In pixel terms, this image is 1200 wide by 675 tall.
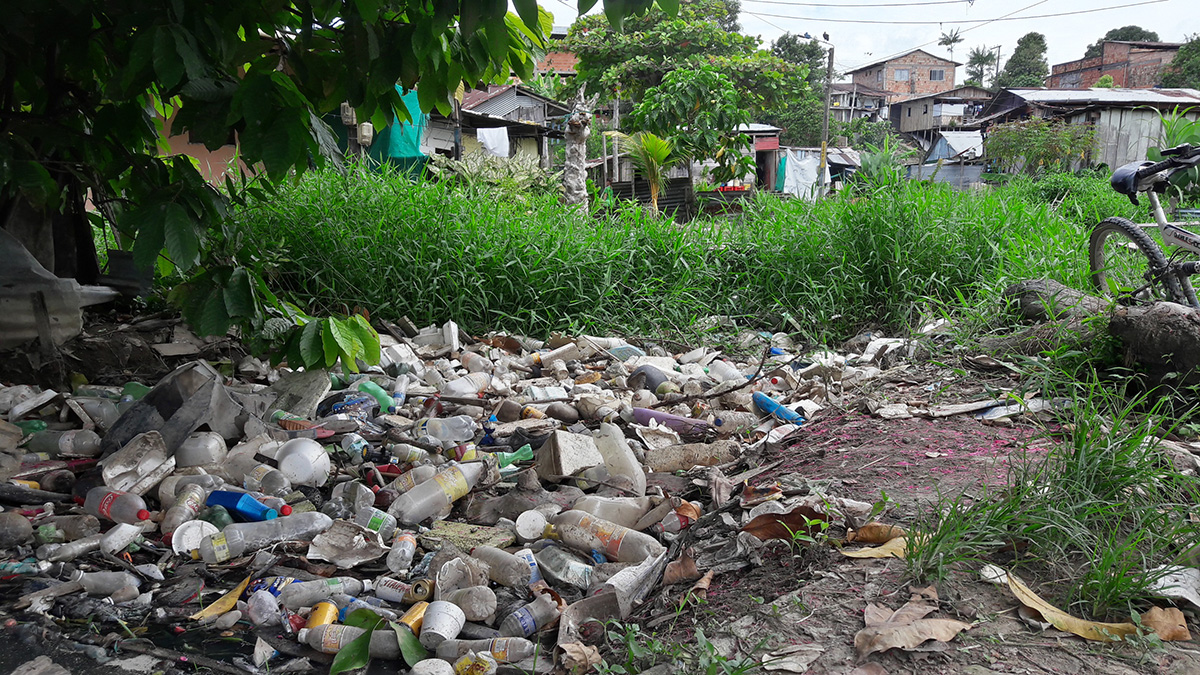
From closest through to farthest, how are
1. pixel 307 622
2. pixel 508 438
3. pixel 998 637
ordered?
pixel 998 637
pixel 307 622
pixel 508 438

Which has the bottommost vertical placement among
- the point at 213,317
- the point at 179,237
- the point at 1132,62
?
the point at 213,317

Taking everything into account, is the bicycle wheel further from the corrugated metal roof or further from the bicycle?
the corrugated metal roof

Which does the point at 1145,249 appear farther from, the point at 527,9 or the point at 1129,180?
the point at 527,9

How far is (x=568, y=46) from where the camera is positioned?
1488cm

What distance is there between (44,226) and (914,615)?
14.1ft

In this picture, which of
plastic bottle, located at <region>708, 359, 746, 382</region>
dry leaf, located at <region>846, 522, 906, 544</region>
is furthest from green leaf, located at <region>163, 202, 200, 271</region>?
plastic bottle, located at <region>708, 359, 746, 382</region>

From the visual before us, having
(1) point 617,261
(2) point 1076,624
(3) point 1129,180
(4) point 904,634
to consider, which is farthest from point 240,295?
(3) point 1129,180

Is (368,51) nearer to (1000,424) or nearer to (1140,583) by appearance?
(1140,583)

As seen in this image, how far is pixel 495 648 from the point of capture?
1787 mm

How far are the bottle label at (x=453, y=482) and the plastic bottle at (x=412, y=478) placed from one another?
0.19ft

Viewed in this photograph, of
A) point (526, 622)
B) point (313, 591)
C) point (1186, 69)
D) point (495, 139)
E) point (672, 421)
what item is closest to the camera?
point (526, 622)

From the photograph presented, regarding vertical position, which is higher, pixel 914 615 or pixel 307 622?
pixel 914 615

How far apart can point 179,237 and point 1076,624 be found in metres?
2.48

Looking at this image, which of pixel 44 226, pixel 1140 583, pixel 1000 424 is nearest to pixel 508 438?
pixel 1000 424
